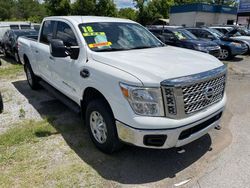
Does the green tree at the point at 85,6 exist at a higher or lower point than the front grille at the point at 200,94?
higher

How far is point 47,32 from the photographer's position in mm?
5426

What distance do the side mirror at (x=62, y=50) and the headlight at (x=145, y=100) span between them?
1378mm

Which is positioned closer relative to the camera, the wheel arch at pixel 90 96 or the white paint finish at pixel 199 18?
the wheel arch at pixel 90 96

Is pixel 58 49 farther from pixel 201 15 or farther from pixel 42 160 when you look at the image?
pixel 201 15

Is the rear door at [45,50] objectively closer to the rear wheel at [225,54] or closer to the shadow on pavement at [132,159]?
the shadow on pavement at [132,159]

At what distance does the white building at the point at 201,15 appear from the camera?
117ft

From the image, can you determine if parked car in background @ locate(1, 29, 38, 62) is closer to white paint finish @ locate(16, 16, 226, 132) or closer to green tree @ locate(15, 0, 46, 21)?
white paint finish @ locate(16, 16, 226, 132)

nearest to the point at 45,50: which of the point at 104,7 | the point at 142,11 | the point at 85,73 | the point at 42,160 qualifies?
the point at 85,73

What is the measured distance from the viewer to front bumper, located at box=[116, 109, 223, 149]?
290 centimetres

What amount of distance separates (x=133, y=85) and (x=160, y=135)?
0.64 metres

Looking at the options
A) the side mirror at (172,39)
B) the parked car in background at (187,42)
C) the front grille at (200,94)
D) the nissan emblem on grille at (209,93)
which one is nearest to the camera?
the front grille at (200,94)

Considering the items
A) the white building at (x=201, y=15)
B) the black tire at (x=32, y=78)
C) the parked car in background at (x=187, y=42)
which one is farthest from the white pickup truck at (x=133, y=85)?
the white building at (x=201, y=15)

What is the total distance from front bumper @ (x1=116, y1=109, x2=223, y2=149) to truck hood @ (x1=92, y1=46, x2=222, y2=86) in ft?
1.82

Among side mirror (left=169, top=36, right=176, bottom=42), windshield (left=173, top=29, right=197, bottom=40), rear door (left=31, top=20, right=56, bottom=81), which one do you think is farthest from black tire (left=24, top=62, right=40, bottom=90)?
windshield (left=173, top=29, right=197, bottom=40)
